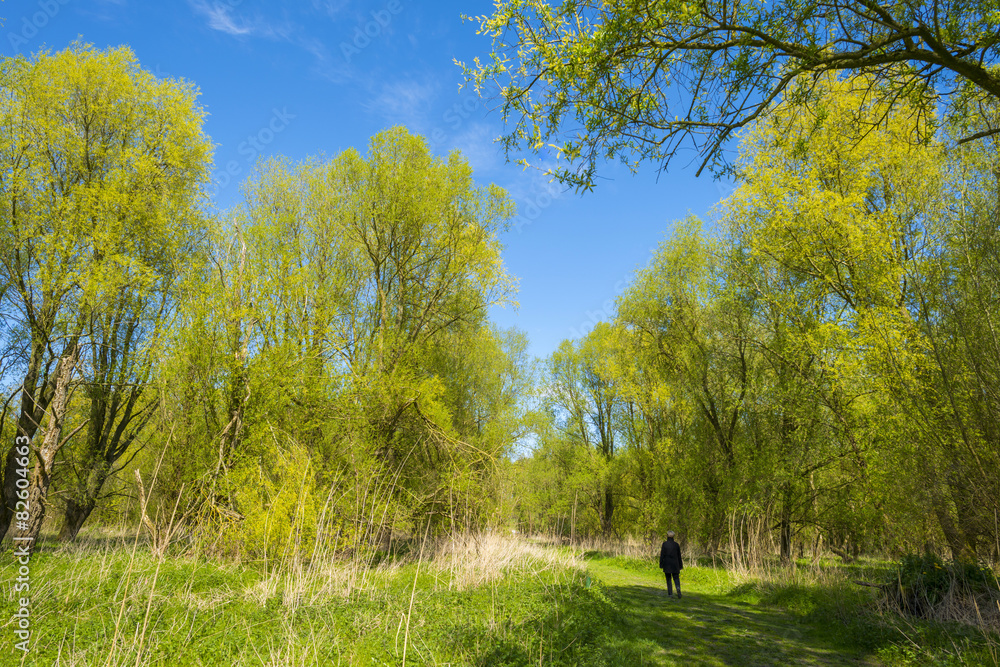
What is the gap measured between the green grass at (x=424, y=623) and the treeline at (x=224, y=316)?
1074 mm

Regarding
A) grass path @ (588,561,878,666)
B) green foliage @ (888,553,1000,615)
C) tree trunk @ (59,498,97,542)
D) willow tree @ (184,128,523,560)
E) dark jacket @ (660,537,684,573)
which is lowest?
tree trunk @ (59,498,97,542)

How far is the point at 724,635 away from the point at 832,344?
24.3 feet

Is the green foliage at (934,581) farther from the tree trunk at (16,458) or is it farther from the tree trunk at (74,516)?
the tree trunk at (74,516)

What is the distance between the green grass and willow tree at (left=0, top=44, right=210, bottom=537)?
409cm

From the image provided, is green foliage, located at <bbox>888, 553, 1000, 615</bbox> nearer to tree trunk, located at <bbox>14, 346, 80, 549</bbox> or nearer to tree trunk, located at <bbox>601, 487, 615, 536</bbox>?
tree trunk, located at <bbox>14, 346, 80, 549</bbox>

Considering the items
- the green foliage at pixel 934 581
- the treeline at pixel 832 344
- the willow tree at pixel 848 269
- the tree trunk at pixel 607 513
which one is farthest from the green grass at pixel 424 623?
the tree trunk at pixel 607 513

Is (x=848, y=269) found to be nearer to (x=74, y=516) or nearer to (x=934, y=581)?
(x=934, y=581)

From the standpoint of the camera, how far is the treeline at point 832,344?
617 centimetres

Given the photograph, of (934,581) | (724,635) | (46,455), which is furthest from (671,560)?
(46,455)

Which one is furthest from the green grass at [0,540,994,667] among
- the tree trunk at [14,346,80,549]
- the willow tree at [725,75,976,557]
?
the willow tree at [725,75,976,557]

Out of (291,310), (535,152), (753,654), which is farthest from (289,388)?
(753,654)

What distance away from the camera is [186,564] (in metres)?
7.17

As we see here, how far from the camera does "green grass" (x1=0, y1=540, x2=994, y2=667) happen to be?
4.34 metres

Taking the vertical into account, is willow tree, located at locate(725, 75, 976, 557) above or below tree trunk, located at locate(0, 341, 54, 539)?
above
